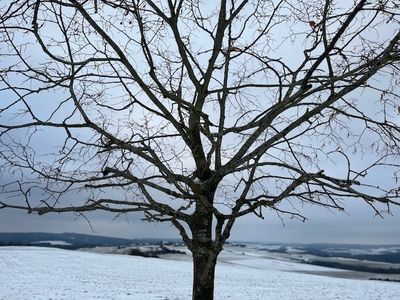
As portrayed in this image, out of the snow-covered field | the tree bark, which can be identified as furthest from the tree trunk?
the snow-covered field

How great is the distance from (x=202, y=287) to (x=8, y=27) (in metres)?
2.58

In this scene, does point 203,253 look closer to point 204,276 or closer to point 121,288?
point 204,276

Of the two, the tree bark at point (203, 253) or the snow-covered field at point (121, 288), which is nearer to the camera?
the tree bark at point (203, 253)

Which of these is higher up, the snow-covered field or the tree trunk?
the tree trunk

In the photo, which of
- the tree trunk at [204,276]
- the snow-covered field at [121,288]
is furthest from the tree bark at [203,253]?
the snow-covered field at [121,288]

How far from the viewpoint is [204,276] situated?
3.96 metres

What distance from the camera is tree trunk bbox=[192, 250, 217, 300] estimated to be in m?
3.93

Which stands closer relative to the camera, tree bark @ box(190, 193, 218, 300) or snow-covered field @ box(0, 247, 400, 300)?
tree bark @ box(190, 193, 218, 300)

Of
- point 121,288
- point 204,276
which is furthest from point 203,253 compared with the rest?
point 121,288

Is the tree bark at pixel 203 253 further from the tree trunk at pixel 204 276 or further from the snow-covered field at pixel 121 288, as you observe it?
the snow-covered field at pixel 121 288

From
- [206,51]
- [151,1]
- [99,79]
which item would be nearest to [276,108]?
[206,51]

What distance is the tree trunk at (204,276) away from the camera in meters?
3.93

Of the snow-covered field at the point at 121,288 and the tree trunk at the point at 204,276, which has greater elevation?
the tree trunk at the point at 204,276

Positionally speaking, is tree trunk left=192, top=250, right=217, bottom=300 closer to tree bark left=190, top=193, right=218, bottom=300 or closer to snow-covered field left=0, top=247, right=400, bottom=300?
tree bark left=190, top=193, right=218, bottom=300
